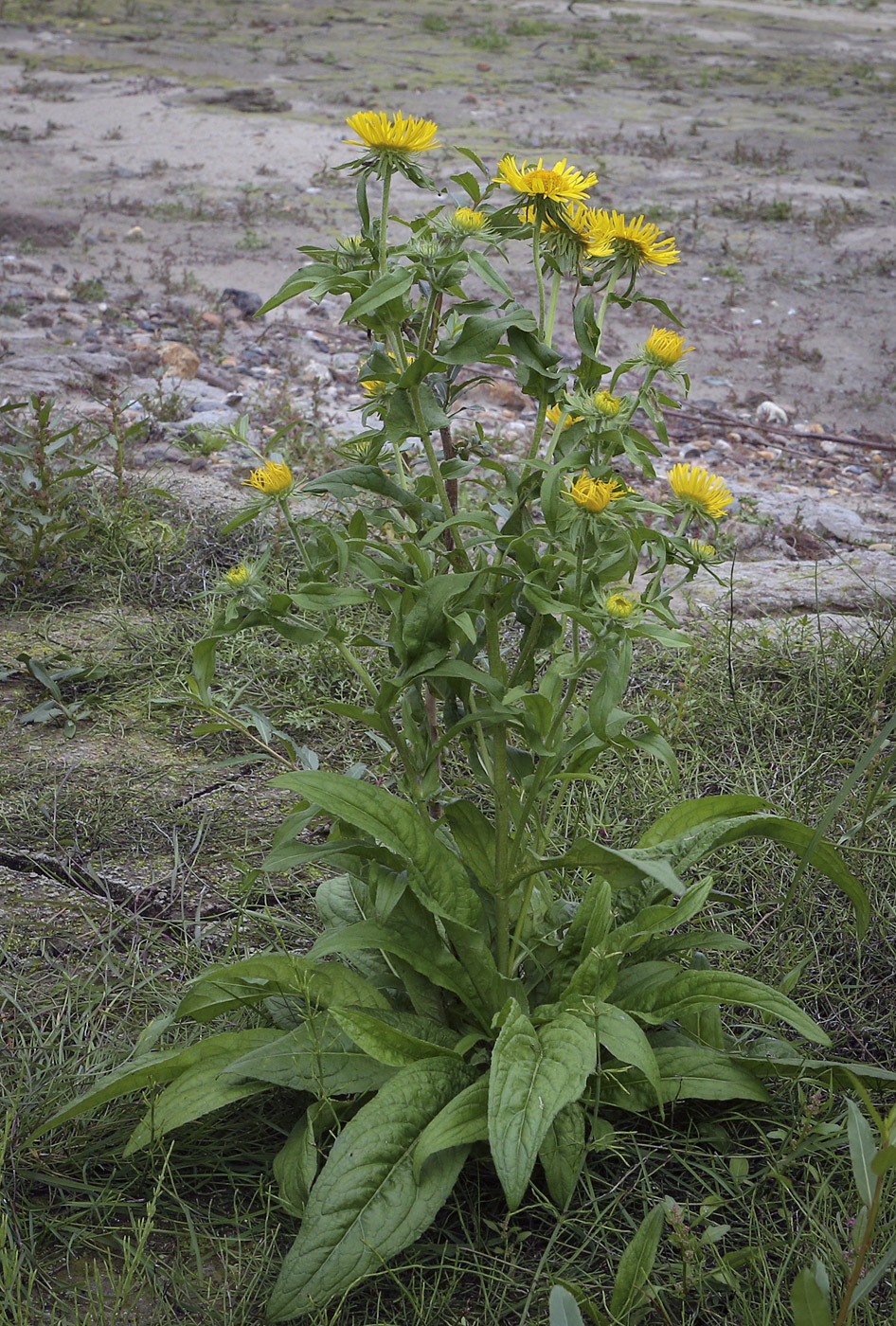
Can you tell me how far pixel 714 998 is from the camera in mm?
1614

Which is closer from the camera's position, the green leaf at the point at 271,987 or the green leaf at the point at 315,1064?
the green leaf at the point at 315,1064

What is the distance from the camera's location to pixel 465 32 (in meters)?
14.5

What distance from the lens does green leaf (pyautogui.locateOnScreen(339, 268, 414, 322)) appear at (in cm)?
136

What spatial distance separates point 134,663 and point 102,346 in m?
2.85

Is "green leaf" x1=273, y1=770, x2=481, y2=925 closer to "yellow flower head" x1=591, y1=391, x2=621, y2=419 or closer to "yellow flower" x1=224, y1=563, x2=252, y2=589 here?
"yellow flower" x1=224, y1=563, x2=252, y2=589

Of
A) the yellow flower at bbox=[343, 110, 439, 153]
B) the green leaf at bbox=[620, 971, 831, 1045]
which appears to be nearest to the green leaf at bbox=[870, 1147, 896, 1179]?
the green leaf at bbox=[620, 971, 831, 1045]

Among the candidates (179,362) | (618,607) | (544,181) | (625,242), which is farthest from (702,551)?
(179,362)

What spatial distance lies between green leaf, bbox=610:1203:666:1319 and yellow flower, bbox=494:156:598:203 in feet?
4.14

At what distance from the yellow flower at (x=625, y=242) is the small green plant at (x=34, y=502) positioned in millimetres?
1874

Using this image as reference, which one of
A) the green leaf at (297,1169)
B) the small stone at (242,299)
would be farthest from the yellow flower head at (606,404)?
the small stone at (242,299)

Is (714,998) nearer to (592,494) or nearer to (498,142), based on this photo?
(592,494)

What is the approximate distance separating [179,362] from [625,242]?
384 cm

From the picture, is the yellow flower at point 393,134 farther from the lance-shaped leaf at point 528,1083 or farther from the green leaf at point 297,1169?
the green leaf at point 297,1169

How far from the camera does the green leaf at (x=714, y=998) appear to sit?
1590 millimetres
